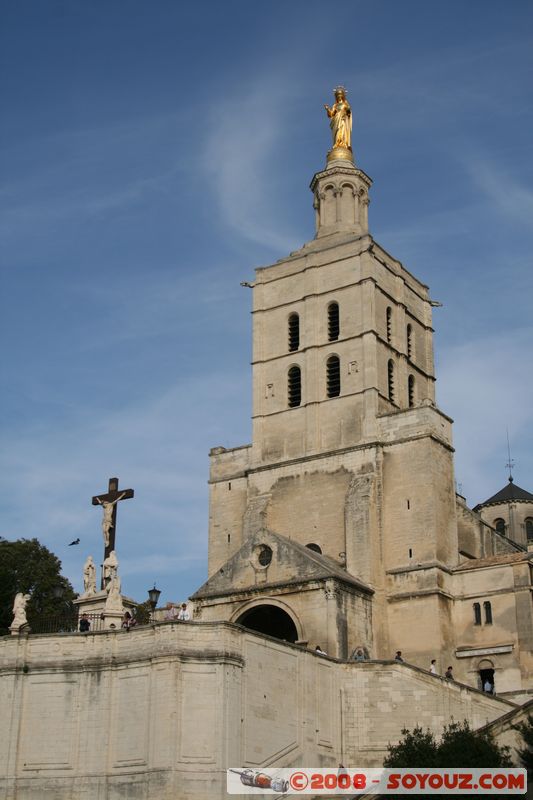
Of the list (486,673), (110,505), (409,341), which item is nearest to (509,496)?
(409,341)

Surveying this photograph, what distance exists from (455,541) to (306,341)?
11.8 meters

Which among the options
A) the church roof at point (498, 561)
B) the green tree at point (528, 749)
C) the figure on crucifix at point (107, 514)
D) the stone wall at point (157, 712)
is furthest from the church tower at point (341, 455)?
the green tree at point (528, 749)

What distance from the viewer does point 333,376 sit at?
176 ft

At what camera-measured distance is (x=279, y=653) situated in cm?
3797

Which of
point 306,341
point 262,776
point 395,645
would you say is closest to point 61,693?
point 262,776

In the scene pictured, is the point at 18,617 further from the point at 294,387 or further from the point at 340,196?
the point at 340,196

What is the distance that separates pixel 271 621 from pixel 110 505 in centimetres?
932

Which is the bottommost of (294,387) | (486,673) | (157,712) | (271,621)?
(157,712)

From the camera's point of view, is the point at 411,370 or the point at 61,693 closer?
the point at 61,693

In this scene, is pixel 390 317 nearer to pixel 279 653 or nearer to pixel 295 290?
pixel 295 290

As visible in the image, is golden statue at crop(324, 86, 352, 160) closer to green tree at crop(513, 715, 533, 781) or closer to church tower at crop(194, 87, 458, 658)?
church tower at crop(194, 87, 458, 658)

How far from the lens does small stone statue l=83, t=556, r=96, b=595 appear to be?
39.9 meters

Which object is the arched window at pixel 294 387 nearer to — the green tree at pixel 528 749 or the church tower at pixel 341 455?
the church tower at pixel 341 455

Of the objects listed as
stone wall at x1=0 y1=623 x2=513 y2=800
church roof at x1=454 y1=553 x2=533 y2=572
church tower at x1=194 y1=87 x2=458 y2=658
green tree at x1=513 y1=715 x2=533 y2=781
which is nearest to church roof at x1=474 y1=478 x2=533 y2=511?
church tower at x1=194 y1=87 x2=458 y2=658
